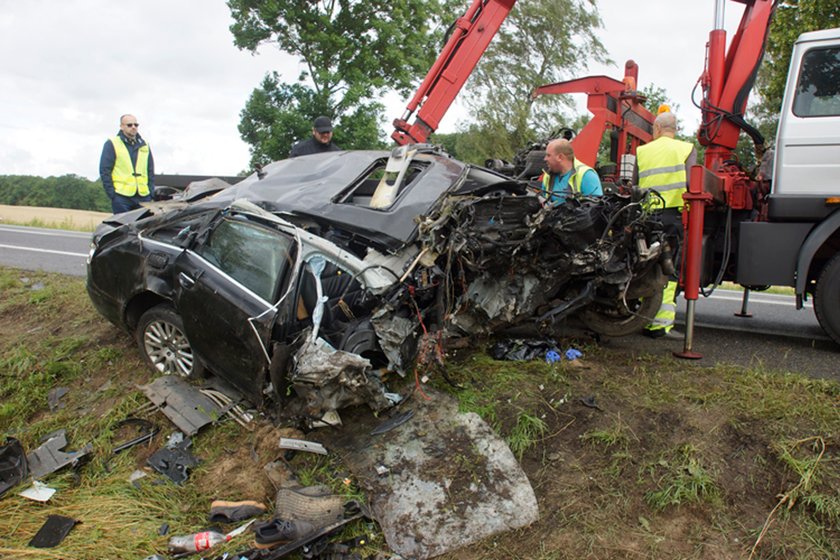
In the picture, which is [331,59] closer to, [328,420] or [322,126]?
[322,126]

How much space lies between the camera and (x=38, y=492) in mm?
3646

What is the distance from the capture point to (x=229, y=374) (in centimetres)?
407

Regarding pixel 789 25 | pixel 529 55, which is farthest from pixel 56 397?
pixel 529 55

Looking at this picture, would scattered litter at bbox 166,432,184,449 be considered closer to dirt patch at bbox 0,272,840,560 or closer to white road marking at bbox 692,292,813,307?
dirt patch at bbox 0,272,840,560

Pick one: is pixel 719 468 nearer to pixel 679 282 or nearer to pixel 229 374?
pixel 679 282

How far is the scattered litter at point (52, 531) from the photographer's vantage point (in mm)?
3195

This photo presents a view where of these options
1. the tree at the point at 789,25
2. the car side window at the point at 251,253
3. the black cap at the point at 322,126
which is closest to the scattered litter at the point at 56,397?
the car side window at the point at 251,253

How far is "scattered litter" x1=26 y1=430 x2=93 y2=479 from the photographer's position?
151 inches

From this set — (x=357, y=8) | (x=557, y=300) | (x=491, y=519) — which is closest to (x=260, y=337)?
(x=491, y=519)

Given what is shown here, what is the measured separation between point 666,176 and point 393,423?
3.38 m

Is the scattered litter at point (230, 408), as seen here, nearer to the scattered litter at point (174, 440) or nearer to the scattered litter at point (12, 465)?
the scattered litter at point (174, 440)

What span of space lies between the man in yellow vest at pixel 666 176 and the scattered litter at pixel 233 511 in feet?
11.9

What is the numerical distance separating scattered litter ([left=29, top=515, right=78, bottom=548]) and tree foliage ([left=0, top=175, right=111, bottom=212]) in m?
46.1

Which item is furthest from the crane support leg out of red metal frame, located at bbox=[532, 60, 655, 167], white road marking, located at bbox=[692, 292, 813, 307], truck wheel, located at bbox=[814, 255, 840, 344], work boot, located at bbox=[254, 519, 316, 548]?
work boot, located at bbox=[254, 519, 316, 548]
